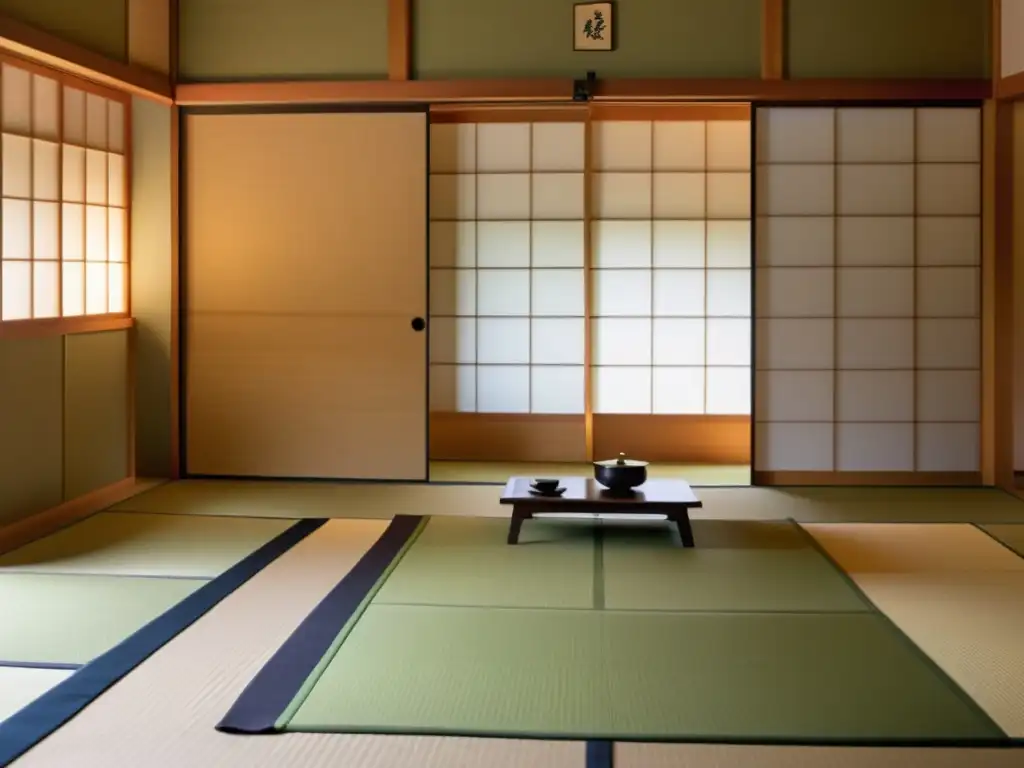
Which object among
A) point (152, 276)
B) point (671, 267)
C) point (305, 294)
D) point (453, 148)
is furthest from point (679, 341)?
point (152, 276)

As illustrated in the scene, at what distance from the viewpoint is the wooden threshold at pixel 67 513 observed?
4.87m

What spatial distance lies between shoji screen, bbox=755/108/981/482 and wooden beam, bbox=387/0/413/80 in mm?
1914

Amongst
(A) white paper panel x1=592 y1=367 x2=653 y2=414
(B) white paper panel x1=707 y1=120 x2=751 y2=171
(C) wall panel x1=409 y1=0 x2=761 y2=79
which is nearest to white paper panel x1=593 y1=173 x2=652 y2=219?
(B) white paper panel x1=707 y1=120 x2=751 y2=171

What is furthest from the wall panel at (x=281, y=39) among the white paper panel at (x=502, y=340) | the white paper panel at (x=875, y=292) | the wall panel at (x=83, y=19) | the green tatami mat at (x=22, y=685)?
the green tatami mat at (x=22, y=685)

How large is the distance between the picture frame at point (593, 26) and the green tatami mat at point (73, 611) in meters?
3.59

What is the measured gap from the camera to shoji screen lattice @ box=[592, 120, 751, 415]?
7.32m

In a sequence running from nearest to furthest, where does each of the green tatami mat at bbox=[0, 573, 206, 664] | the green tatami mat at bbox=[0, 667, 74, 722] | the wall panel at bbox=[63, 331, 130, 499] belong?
the green tatami mat at bbox=[0, 667, 74, 722] → the green tatami mat at bbox=[0, 573, 206, 664] → the wall panel at bbox=[63, 331, 130, 499]

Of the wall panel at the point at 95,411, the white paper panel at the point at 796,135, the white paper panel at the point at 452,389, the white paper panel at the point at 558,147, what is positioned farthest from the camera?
the white paper panel at the point at 452,389

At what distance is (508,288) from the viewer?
7383mm

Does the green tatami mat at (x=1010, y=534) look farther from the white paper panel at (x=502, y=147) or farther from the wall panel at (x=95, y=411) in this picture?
the wall panel at (x=95, y=411)

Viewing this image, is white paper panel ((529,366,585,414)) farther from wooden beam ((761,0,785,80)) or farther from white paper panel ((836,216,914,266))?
wooden beam ((761,0,785,80))

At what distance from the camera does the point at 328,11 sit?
252 inches

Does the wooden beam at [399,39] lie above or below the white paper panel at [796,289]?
above

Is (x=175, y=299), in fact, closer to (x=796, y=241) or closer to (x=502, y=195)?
(x=502, y=195)
